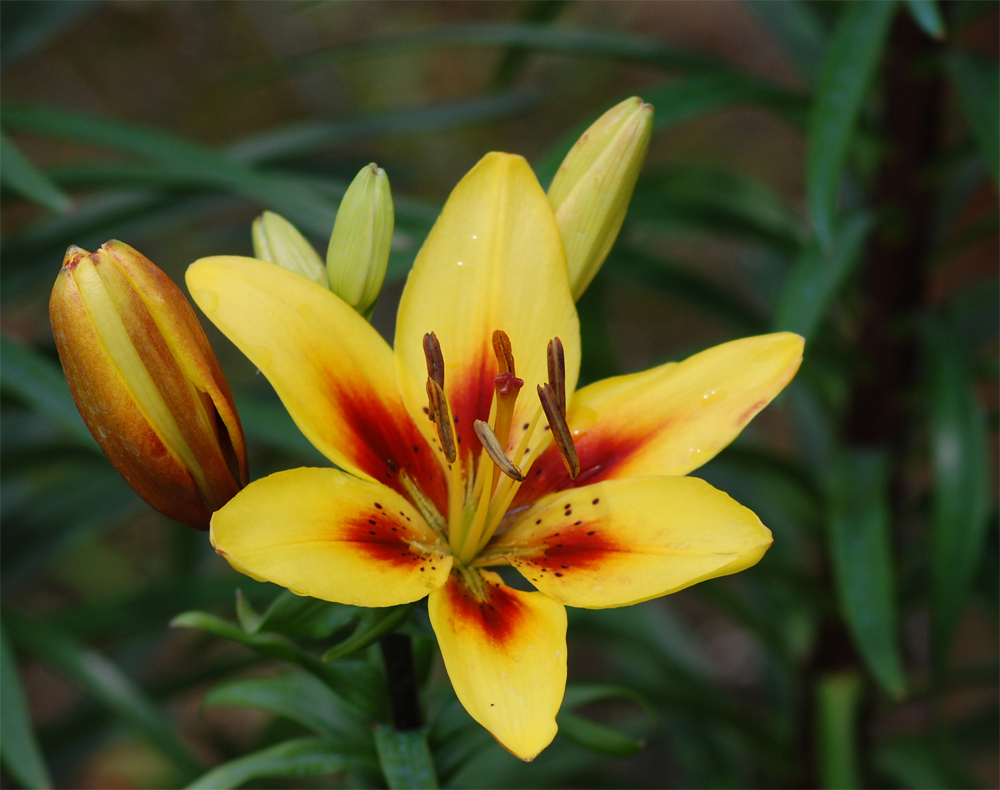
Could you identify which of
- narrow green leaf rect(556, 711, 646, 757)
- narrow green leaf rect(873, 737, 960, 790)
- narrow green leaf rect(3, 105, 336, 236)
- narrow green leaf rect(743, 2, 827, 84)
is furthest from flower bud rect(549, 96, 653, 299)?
narrow green leaf rect(873, 737, 960, 790)

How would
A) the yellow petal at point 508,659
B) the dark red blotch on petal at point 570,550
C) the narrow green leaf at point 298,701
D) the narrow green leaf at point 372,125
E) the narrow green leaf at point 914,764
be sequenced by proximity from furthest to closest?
the narrow green leaf at point 372,125, the narrow green leaf at point 914,764, the narrow green leaf at point 298,701, the dark red blotch on petal at point 570,550, the yellow petal at point 508,659

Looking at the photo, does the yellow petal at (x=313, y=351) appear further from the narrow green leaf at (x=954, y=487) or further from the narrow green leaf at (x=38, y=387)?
the narrow green leaf at (x=954, y=487)

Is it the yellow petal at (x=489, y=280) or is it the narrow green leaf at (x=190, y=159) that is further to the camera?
the narrow green leaf at (x=190, y=159)

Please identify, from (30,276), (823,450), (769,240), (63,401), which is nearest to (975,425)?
(769,240)

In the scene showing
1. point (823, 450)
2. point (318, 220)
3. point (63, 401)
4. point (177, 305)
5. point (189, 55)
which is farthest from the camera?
point (189, 55)

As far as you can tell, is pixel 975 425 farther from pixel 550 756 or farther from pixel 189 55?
pixel 189 55

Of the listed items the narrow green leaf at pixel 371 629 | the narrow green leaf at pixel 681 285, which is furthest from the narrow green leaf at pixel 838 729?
the narrow green leaf at pixel 371 629
